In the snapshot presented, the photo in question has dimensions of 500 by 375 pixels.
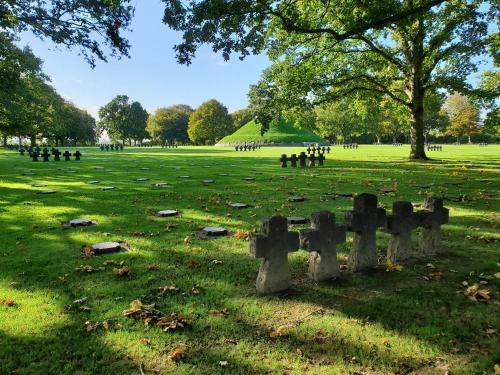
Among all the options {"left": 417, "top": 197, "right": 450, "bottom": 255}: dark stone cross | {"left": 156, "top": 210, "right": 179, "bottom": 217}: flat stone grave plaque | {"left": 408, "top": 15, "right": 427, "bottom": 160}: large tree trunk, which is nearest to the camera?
{"left": 417, "top": 197, "right": 450, "bottom": 255}: dark stone cross

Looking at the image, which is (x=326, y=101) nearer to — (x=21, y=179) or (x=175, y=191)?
(x=175, y=191)

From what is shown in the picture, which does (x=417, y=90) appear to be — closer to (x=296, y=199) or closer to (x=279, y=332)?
(x=296, y=199)

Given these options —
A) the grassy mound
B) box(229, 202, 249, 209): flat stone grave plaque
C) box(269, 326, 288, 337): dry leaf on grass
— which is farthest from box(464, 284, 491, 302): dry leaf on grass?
the grassy mound

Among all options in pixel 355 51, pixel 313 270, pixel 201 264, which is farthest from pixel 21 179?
pixel 355 51

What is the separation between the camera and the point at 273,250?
3.58 m

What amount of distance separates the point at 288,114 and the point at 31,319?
21.1m

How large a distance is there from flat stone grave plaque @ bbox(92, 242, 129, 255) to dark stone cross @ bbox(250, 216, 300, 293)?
232cm

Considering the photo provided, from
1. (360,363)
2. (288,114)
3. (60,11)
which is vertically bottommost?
(360,363)

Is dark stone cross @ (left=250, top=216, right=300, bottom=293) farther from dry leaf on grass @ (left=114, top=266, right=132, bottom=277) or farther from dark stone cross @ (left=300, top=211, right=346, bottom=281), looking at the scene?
dry leaf on grass @ (left=114, top=266, right=132, bottom=277)

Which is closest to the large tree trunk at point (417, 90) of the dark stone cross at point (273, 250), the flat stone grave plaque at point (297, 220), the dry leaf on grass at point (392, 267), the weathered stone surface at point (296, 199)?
the weathered stone surface at point (296, 199)

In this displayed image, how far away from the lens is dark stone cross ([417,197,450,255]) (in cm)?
473

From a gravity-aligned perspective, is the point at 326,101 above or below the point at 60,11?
below

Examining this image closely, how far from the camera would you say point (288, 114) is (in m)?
23.0

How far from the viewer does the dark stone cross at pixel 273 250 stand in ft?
11.5
